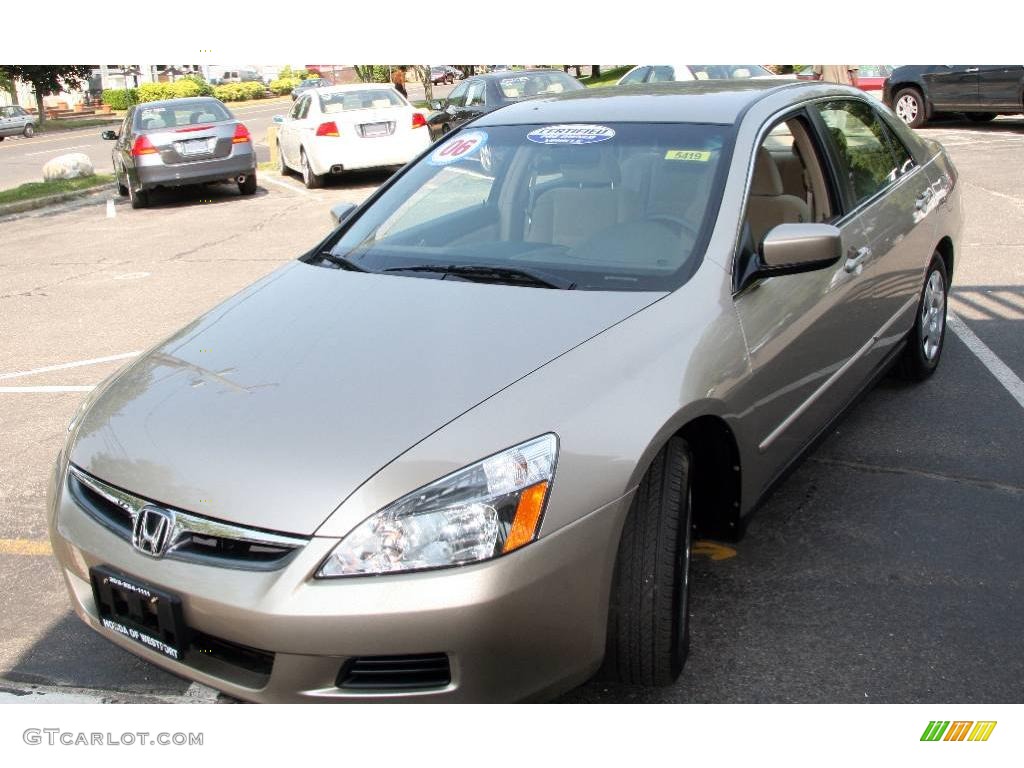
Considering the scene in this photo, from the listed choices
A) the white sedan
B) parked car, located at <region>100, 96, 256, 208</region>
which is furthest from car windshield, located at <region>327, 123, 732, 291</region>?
parked car, located at <region>100, 96, 256, 208</region>

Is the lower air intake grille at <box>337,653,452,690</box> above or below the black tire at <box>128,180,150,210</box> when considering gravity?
below

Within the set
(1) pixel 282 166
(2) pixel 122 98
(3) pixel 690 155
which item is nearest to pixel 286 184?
(1) pixel 282 166

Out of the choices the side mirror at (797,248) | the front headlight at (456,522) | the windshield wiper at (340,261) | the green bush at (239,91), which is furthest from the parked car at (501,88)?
the green bush at (239,91)

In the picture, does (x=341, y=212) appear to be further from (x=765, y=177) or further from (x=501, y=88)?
(x=501, y=88)

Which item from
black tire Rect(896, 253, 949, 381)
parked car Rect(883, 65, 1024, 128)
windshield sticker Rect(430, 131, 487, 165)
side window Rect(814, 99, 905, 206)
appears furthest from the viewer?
parked car Rect(883, 65, 1024, 128)

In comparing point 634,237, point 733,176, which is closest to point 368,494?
point 634,237

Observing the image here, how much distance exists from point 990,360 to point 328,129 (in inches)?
421

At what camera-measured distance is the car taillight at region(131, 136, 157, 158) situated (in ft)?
46.8

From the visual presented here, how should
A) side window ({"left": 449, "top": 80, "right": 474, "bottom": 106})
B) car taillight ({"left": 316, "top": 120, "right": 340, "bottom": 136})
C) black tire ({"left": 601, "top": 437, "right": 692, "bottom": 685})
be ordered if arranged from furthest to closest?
1. side window ({"left": 449, "top": 80, "right": 474, "bottom": 106})
2. car taillight ({"left": 316, "top": 120, "right": 340, "bottom": 136})
3. black tire ({"left": 601, "top": 437, "right": 692, "bottom": 685})

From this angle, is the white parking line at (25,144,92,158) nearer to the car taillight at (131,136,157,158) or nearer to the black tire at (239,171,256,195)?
the black tire at (239,171,256,195)

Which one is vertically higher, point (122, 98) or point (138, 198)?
point (122, 98)

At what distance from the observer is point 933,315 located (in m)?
5.39

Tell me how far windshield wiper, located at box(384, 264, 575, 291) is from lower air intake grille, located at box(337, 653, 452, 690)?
4.40ft
